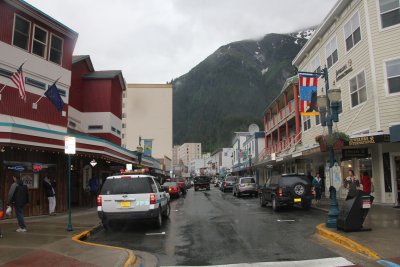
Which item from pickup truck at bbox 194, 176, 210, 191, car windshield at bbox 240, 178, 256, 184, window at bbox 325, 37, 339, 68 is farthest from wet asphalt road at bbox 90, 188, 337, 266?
pickup truck at bbox 194, 176, 210, 191

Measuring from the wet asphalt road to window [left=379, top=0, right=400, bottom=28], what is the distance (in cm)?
991

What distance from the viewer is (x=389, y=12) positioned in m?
18.4

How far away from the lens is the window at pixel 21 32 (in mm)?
18453

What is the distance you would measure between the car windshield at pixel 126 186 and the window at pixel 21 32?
382 inches

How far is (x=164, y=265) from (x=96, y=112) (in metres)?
22.8

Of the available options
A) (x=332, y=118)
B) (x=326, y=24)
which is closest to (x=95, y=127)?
(x=326, y=24)

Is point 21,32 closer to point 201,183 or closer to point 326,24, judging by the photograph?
point 326,24

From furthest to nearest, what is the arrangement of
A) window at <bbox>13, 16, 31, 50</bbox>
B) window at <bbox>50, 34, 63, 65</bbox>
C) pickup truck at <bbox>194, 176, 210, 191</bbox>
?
1. pickup truck at <bbox>194, 176, 210, 191</bbox>
2. window at <bbox>50, 34, 63, 65</bbox>
3. window at <bbox>13, 16, 31, 50</bbox>

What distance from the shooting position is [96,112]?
29.5m

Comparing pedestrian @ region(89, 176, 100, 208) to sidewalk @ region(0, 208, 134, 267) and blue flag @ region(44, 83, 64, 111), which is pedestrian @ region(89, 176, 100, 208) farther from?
sidewalk @ region(0, 208, 134, 267)

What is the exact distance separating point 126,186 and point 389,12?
14597mm

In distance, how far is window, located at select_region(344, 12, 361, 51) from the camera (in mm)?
20469

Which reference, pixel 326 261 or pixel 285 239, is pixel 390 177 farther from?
pixel 326 261

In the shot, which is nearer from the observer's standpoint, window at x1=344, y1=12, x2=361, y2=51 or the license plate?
the license plate
